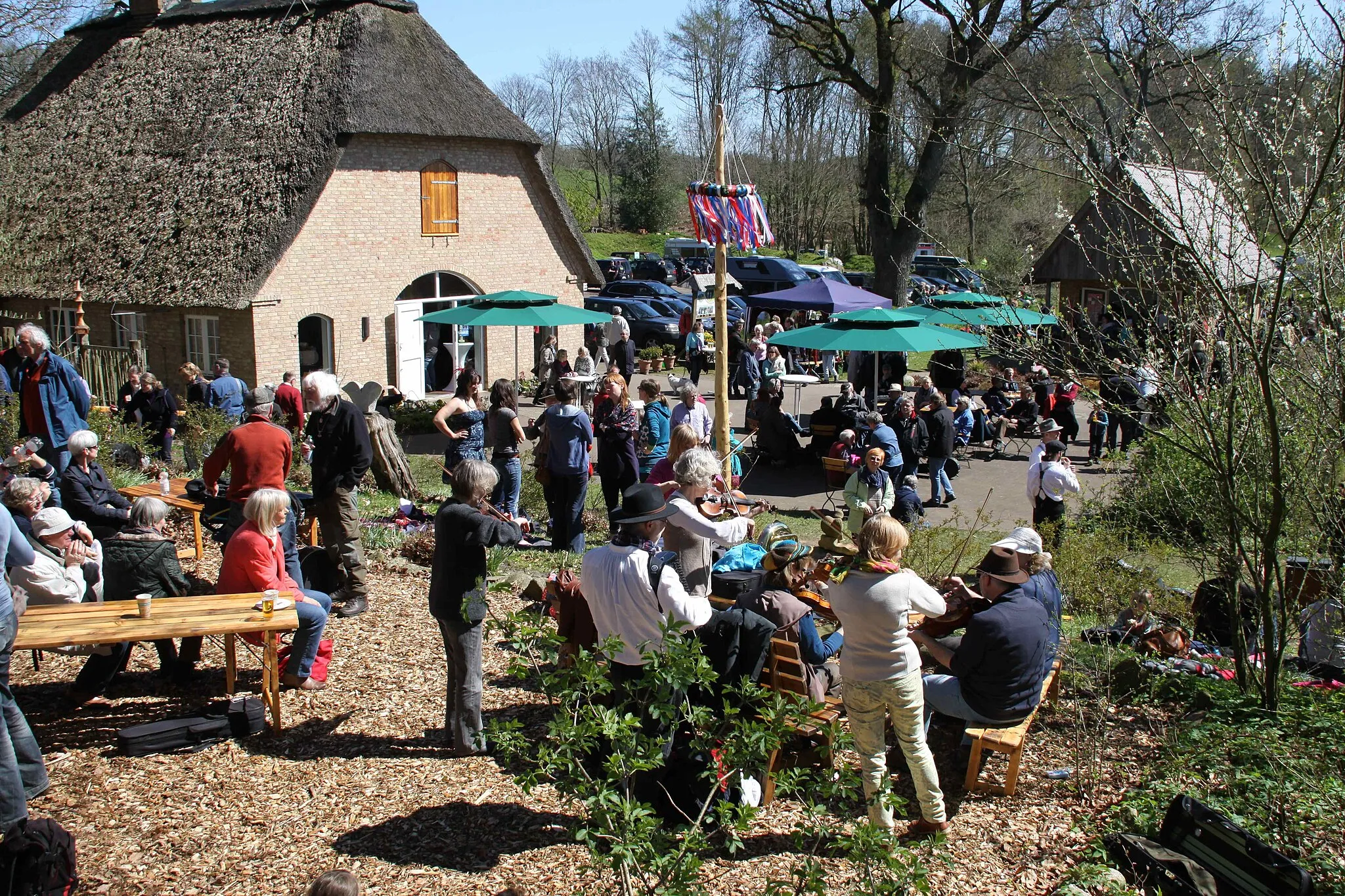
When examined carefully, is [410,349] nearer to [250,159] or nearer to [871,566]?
[250,159]

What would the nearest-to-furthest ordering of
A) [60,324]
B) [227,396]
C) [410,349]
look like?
[227,396]
[60,324]
[410,349]

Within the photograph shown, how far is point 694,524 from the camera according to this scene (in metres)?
6.04

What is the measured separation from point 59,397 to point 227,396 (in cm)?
377

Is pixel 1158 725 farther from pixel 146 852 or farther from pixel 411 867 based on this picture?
pixel 146 852

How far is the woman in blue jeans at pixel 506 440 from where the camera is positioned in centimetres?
997

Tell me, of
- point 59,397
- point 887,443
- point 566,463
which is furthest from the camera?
point 887,443

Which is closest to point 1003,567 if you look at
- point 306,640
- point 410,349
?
point 306,640

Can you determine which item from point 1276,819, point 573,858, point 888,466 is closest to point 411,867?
point 573,858

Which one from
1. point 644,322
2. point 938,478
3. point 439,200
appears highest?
point 439,200

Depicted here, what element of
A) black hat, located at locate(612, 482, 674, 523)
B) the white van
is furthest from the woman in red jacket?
the white van

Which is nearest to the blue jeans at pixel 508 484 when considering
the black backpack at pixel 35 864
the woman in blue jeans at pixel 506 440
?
the woman in blue jeans at pixel 506 440

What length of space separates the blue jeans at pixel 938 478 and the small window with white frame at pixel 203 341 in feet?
39.7

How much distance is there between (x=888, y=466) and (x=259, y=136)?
13156 mm

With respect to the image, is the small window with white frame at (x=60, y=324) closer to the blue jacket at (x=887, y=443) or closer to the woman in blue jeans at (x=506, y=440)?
the woman in blue jeans at (x=506, y=440)
